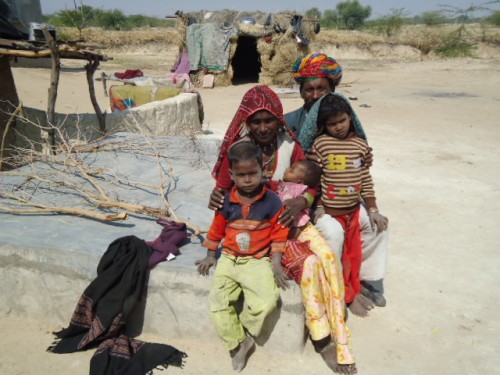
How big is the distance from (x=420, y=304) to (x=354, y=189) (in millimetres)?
1101

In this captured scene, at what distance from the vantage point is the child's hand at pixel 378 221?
8.95 feet

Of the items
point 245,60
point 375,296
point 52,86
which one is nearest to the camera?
point 375,296

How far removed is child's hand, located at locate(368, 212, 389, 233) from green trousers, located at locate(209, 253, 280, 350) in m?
0.90

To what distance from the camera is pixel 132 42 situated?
28.3 m

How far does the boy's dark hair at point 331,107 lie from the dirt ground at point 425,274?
1464 mm

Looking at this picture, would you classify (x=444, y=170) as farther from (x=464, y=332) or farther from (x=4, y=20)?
(x=4, y=20)

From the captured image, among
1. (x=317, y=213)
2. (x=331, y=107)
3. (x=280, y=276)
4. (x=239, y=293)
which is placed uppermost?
(x=331, y=107)

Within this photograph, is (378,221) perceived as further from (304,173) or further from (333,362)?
(333,362)

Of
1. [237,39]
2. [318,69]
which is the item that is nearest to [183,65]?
[237,39]

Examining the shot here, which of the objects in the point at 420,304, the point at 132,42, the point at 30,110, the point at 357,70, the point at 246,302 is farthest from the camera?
the point at 132,42

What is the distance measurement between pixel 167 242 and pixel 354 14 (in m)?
57.8

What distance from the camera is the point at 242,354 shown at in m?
2.33

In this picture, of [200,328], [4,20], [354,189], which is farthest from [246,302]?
[4,20]

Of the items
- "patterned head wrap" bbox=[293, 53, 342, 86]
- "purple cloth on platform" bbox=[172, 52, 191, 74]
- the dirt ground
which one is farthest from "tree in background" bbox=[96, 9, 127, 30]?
"patterned head wrap" bbox=[293, 53, 342, 86]
